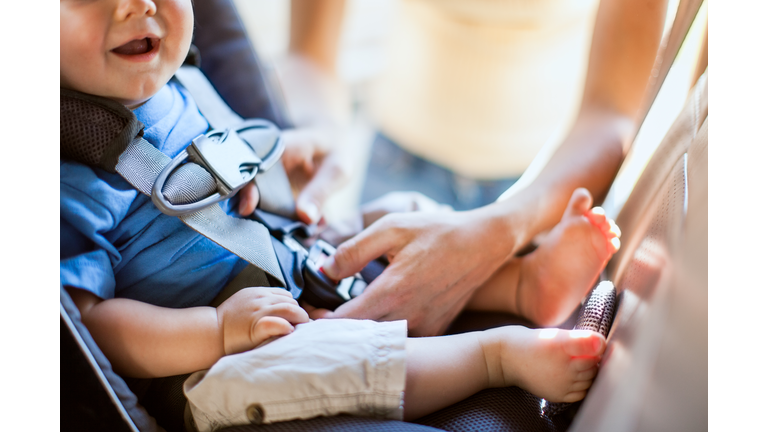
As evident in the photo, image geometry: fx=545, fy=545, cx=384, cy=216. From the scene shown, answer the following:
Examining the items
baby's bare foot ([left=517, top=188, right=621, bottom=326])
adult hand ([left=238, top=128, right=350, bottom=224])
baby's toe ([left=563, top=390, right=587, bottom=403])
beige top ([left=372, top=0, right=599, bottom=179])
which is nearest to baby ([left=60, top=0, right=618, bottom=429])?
baby's toe ([left=563, top=390, right=587, bottom=403])

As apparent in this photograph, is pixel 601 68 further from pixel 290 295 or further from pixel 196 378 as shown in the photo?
pixel 196 378

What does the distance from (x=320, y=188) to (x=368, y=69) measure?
1.25 meters

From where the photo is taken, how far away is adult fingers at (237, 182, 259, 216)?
613 mm

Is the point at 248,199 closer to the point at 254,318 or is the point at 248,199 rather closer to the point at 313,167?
the point at 254,318

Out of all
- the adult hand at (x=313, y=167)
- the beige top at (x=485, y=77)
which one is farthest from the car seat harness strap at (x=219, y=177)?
the beige top at (x=485, y=77)

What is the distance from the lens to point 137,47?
51 centimetres

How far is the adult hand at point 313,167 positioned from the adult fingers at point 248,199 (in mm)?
129

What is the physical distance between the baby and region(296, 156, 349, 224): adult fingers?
18 centimetres

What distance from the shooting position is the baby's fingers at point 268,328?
1.62 feet

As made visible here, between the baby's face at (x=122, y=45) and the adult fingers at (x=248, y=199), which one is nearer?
the baby's face at (x=122, y=45)

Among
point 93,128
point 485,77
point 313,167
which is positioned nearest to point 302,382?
point 93,128

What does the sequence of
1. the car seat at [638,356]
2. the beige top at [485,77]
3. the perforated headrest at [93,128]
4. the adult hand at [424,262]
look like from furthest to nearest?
the beige top at [485,77], the adult hand at [424,262], the perforated headrest at [93,128], the car seat at [638,356]

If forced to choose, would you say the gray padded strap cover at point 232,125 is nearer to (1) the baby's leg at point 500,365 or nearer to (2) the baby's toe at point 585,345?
(1) the baby's leg at point 500,365
